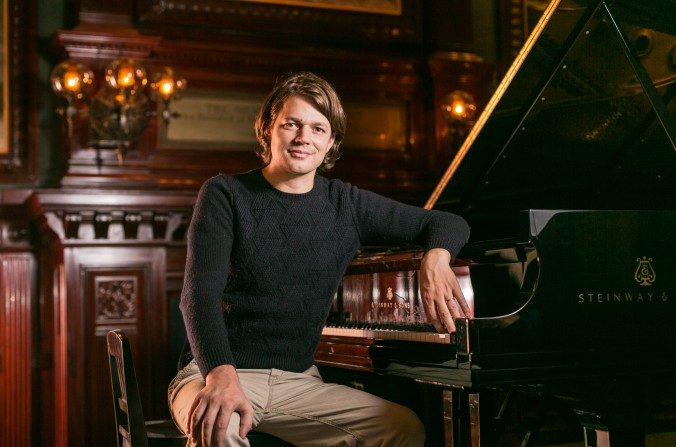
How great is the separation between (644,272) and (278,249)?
2.97 ft

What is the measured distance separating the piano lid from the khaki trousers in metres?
0.89

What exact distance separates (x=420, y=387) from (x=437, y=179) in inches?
76.2

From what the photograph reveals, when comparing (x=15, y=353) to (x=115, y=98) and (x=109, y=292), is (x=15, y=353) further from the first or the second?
(x=115, y=98)

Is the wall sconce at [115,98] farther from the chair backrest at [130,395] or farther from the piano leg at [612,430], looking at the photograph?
A: the piano leg at [612,430]

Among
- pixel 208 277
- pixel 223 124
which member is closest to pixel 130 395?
pixel 208 277

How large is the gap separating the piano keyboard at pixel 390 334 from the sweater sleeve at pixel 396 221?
24 cm

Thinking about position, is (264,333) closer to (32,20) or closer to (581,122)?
(581,122)

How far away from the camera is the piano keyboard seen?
7.08 ft

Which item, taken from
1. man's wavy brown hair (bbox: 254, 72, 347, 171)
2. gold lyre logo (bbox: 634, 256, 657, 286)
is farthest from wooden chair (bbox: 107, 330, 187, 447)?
gold lyre logo (bbox: 634, 256, 657, 286)

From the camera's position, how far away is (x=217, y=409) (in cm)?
183

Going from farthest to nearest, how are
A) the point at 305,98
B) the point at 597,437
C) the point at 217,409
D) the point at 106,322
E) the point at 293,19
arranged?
the point at 293,19 < the point at 106,322 < the point at 305,98 < the point at 597,437 < the point at 217,409

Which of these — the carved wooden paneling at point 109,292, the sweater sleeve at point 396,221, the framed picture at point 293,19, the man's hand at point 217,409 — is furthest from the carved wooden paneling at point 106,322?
the man's hand at point 217,409

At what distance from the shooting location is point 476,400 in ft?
7.49

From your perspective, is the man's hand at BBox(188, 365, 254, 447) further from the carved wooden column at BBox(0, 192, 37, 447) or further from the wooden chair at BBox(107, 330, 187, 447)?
the carved wooden column at BBox(0, 192, 37, 447)
